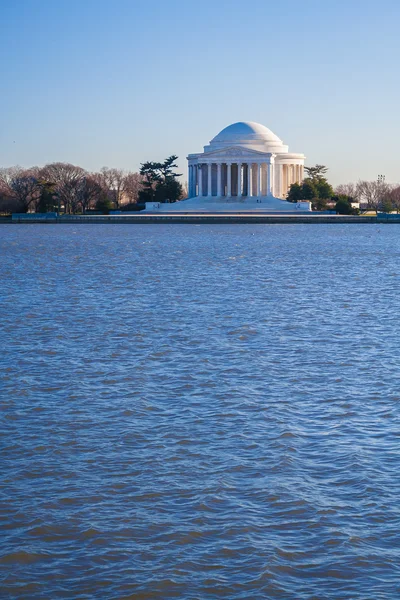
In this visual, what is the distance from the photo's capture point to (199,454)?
13258mm

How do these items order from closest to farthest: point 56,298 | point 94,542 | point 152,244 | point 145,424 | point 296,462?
point 94,542
point 296,462
point 145,424
point 56,298
point 152,244

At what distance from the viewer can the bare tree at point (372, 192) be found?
171150mm

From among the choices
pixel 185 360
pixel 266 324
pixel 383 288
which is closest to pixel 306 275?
pixel 383 288

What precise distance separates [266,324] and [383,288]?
543 inches

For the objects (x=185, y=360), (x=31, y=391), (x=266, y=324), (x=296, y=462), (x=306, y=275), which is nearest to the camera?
(x=296, y=462)

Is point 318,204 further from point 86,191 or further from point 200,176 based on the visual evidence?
point 86,191

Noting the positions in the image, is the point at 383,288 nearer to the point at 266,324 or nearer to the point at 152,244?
the point at 266,324

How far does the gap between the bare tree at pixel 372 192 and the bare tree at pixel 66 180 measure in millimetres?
49255

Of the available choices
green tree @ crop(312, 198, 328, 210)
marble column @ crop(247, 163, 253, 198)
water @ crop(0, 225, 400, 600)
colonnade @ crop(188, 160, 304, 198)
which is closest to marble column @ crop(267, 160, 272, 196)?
colonnade @ crop(188, 160, 304, 198)

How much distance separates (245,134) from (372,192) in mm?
37431

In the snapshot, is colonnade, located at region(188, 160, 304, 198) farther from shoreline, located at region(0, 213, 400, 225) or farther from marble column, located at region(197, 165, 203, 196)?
shoreline, located at region(0, 213, 400, 225)

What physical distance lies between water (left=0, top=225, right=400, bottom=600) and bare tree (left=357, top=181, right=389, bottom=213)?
14487cm

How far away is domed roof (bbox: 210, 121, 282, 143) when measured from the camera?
506 feet

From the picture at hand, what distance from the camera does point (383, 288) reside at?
39.1 meters
